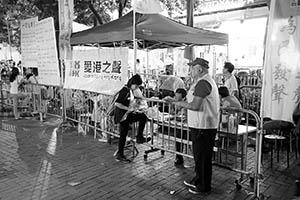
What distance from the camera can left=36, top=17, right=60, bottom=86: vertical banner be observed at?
7.28m

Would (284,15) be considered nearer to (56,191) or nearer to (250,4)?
(56,191)

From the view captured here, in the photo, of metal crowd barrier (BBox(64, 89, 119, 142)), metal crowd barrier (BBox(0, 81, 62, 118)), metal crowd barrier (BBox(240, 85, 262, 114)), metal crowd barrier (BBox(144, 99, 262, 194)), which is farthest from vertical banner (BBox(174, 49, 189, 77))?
metal crowd barrier (BBox(144, 99, 262, 194))

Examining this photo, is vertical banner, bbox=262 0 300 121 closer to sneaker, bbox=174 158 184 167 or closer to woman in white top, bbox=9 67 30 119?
sneaker, bbox=174 158 184 167

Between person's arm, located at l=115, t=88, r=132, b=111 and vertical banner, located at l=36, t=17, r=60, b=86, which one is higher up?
vertical banner, located at l=36, t=17, r=60, b=86

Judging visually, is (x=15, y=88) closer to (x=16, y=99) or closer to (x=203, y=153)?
(x=16, y=99)

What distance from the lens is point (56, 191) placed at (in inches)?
162

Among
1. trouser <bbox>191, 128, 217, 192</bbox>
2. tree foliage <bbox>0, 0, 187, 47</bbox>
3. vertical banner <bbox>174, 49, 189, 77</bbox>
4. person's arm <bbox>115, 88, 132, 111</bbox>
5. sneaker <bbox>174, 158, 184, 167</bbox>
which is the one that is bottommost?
sneaker <bbox>174, 158, 184, 167</bbox>

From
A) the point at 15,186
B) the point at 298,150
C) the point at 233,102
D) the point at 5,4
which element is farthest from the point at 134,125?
the point at 5,4

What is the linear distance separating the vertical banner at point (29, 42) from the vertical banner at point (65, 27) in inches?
42.9

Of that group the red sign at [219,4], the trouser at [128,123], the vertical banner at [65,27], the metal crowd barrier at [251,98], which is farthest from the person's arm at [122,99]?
the red sign at [219,4]

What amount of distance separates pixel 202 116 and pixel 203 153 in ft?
1.75

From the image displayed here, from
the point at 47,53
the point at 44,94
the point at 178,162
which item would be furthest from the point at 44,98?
the point at 178,162

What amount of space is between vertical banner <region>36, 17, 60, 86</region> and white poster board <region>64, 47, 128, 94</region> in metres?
0.44

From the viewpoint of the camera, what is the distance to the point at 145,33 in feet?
18.0
